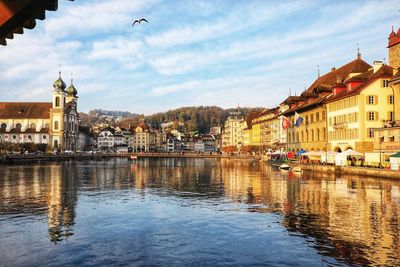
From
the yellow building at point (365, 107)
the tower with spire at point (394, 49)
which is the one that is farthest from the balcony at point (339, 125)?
the tower with spire at point (394, 49)

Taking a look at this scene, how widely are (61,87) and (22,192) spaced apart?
5747 inches

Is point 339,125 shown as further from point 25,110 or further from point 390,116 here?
point 25,110

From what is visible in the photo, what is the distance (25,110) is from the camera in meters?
183

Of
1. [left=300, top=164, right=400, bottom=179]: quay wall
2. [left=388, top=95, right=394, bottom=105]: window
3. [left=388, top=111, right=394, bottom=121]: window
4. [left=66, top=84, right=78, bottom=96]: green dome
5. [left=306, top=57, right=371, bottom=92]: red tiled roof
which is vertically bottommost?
[left=300, top=164, right=400, bottom=179]: quay wall

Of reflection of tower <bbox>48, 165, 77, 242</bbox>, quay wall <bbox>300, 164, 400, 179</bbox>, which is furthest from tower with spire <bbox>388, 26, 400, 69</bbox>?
reflection of tower <bbox>48, 165, 77, 242</bbox>

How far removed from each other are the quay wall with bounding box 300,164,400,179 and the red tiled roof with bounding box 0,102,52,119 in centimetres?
13670

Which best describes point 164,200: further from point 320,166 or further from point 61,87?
point 61,87

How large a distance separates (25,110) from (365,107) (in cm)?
15578

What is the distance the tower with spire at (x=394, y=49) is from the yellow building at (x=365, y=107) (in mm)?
5653

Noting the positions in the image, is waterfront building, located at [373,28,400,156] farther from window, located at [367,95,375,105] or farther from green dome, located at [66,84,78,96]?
green dome, located at [66,84,78,96]

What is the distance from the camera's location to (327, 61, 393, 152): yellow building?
2537 inches

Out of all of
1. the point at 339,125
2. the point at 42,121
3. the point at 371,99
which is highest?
the point at 42,121

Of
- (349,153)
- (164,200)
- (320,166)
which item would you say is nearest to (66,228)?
(164,200)

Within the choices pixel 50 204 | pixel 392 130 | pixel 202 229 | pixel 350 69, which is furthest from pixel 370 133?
pixel 50 204
